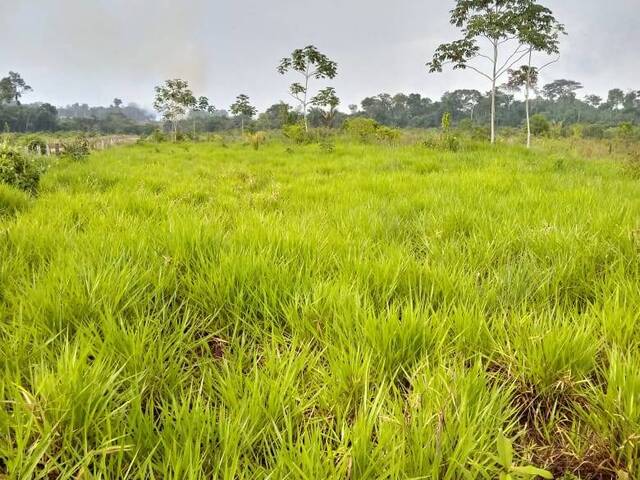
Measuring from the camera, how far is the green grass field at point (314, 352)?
2.84ft

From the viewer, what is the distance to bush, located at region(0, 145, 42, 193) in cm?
421

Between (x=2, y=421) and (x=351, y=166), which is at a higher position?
(x=351, y=166)

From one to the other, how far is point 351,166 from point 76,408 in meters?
7.31

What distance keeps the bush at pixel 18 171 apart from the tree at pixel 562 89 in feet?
380

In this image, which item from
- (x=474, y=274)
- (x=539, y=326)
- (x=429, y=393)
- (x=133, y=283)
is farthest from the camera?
(x=474, y=274)

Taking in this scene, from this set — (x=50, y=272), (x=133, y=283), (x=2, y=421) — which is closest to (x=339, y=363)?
(x=2, y=421)

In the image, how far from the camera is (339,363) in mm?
1147

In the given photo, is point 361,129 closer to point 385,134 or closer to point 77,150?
point 385,134

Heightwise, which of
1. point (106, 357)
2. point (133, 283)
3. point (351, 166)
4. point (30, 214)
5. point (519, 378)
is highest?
point (351, 166)

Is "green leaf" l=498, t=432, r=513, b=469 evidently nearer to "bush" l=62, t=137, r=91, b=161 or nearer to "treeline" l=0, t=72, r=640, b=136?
"bush" l=62, t=137, r=91, b=161

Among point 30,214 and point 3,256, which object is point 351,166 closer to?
point 30,214

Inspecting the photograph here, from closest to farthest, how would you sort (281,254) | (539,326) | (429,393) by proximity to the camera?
1. (429,393)
2. (539,326)
3. (281,254)

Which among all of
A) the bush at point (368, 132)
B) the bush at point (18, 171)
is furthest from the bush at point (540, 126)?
the bush at point (18, 171)

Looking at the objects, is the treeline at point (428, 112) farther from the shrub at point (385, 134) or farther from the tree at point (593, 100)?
the shrub at point (385, 134)
